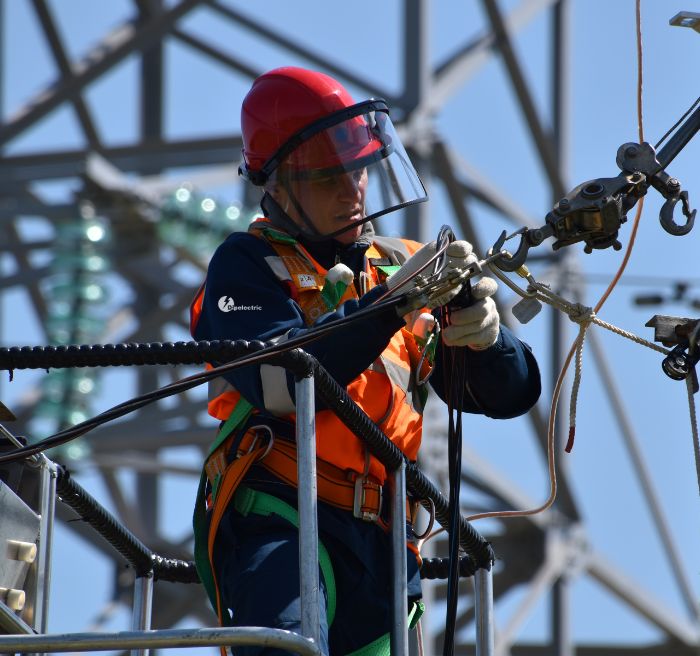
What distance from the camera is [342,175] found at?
15.8 ft

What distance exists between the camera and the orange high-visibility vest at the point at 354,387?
14.4 ft

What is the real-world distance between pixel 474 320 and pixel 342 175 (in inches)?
32.6

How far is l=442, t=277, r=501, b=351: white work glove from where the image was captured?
4145 millimetres

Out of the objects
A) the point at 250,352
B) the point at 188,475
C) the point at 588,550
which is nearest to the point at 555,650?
the point at 588,550

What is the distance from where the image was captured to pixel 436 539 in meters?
10.8

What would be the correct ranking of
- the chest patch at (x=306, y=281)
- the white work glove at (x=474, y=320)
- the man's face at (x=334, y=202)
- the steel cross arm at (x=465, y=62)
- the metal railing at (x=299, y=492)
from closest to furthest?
the metal railing at (x=299, y=492) → the white work glove at (x=474, y=320) → the chest patch at (x=306, y=281) → the man's face at (x=334, y=202) → the steel cross arm at (x=465, y=62)

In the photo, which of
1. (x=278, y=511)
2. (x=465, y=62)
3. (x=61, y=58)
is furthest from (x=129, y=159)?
(x=278, y=511)

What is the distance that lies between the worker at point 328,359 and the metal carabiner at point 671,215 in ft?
1.36

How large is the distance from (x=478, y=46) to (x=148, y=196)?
2227 mm

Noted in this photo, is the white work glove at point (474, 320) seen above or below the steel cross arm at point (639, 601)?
below

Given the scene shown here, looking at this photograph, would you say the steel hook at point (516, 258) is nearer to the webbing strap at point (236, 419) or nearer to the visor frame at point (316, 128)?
the webbing strap at point (236, 419)

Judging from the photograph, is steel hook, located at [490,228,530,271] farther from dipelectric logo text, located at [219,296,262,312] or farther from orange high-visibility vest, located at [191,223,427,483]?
dipelectric logo text, located at [219,296,262,312]

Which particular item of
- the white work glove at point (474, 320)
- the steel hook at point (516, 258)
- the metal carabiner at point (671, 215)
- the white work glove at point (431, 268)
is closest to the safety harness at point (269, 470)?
the white work glove at point (474, 320)

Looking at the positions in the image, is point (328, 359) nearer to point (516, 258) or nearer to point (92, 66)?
point (516, 258)
